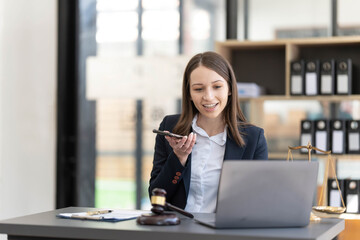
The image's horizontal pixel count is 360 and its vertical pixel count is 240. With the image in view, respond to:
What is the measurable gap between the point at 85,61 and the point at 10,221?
316cm

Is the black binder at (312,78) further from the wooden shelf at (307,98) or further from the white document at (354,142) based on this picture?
the white document at (354,142)

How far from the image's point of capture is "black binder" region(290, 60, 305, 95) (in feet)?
13.9

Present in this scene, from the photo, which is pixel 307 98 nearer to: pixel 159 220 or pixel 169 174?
pixel 169 174

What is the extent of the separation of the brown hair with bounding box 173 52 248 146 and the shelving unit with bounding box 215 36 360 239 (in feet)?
5.46

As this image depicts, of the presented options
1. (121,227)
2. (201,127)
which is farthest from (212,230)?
(201,127)

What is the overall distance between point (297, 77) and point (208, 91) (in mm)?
1885

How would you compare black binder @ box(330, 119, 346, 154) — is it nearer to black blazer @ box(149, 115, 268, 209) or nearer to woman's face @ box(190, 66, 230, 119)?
black blazer @ box(149, 115, 268, 209)

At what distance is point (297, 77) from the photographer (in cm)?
426

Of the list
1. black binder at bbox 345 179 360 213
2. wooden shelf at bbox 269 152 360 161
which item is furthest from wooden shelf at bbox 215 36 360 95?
black binder at bbox 345 179 360 213

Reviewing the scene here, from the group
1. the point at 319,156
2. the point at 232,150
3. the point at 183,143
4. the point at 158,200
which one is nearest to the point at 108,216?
the point at 158,200

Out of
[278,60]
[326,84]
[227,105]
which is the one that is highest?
[278,60]

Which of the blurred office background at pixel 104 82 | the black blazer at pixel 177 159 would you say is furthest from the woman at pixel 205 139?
the blurred office background at pixel 104 82

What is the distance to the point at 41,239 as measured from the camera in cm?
201

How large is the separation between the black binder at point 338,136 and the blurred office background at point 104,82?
0.99ft
